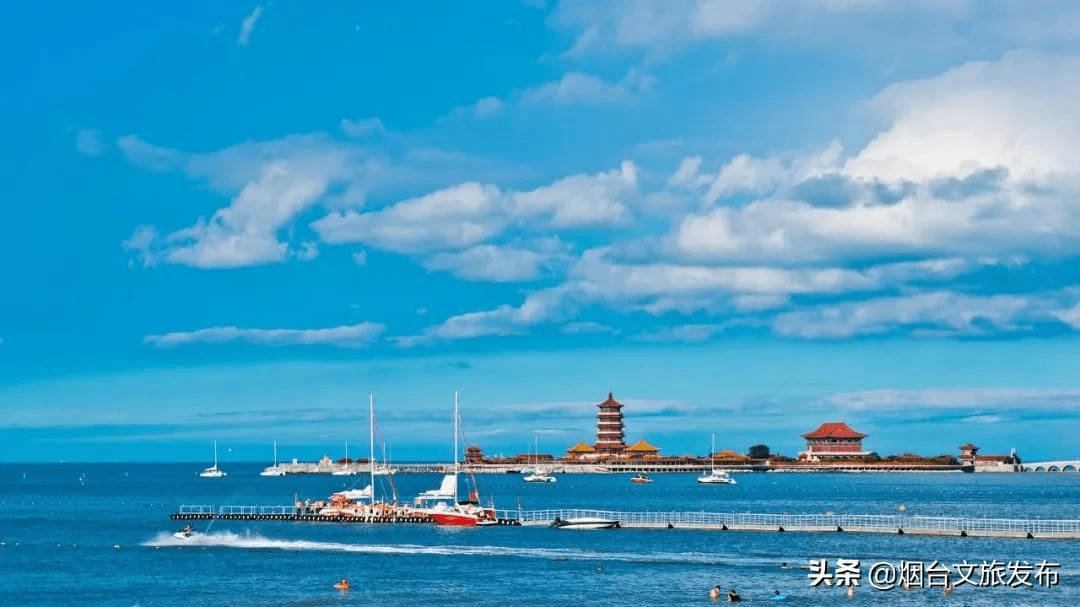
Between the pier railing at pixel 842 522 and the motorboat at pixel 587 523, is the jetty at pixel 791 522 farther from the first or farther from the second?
the motorboat at pixel 587 523

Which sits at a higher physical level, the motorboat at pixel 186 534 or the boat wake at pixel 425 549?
the motorboat at pixel 186 534

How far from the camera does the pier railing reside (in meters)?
116

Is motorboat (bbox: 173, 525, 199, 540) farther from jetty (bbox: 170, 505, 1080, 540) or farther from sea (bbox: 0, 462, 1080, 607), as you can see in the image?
jetty (bbox: 170, 505, 1080, 540)

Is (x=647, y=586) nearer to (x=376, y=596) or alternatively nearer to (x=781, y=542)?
(x=376, y=596)

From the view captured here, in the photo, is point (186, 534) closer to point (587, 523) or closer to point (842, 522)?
point (587, 523)

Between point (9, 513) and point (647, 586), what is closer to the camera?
point (647, 586)

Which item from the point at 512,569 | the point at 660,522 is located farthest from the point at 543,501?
the point at 512,569

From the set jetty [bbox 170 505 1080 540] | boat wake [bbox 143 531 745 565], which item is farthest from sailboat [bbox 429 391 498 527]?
boat wake [bbox 143 531 745 565]

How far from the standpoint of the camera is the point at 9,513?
183 m

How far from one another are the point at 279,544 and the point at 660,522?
3604 centimetres

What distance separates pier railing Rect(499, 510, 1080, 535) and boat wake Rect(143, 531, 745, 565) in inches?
767

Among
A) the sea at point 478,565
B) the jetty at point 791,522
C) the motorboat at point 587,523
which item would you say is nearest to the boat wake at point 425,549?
the sea at point 478,565

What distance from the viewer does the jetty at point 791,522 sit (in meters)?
114

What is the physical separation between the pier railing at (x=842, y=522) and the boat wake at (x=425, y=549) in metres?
19.5
